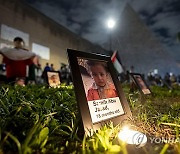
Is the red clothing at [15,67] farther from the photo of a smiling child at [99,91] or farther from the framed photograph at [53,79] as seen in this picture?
the photo of a smiling child at [99,91]

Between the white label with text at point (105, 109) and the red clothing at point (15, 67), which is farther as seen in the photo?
the red clothing at point (15, 67)

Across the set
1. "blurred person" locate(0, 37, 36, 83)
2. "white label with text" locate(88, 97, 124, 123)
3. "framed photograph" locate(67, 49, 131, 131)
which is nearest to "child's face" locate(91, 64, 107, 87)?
"framed photograph" locate(67, 49, 131, 131)

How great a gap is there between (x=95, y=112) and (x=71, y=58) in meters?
0.43

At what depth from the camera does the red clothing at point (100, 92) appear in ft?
5.31

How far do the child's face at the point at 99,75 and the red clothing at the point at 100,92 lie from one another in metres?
0.05

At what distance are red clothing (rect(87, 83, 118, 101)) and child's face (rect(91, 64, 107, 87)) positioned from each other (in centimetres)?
5

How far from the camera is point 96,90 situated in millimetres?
1709

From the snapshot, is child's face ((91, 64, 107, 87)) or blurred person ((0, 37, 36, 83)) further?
blurred person ((0, 37, 36, 83))

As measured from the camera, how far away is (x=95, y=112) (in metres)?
1.56

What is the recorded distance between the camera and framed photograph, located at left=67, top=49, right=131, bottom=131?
4.91 feet

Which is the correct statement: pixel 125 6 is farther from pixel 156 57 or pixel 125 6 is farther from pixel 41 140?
pixel 41 140

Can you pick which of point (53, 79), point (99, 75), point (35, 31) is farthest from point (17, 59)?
point (35, 31)

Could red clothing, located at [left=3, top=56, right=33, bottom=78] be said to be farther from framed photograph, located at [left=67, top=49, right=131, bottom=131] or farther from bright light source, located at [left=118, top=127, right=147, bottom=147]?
bright light source, located at [left=118, top=127, right=147, bottom=147]

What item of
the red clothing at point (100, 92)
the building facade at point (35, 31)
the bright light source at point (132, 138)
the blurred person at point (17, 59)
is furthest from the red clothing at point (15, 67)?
the building facade at point (35, 31)
